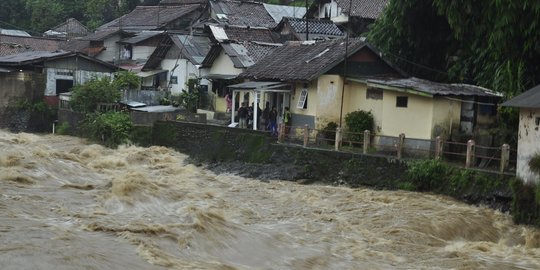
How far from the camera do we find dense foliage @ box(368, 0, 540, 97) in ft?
74.9

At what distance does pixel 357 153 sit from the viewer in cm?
2377

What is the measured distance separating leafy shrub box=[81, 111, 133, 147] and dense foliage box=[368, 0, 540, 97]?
1235 centimetres

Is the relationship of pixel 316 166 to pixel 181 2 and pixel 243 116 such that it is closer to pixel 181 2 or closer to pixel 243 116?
pixel 243 116

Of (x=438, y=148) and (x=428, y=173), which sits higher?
(x=438, y=148)

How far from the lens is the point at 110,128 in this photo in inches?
1296

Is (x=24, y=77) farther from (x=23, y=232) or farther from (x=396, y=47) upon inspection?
(x=23, y=232)

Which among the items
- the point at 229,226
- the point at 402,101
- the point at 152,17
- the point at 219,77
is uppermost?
the point at 152,17

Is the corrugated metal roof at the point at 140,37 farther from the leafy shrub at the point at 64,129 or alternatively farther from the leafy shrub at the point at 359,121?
the leafy shrub at the point at 359,121

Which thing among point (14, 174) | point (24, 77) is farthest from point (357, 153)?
point (24, 77)

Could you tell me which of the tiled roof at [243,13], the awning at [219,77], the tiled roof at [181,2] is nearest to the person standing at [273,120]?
the awning at [219,77]

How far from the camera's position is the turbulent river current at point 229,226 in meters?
13.4

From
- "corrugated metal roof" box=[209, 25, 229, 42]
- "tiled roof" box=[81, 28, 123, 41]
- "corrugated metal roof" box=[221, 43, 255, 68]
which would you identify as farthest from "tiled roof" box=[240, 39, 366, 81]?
"tiled roof" box=[81, 28, 123, 41]

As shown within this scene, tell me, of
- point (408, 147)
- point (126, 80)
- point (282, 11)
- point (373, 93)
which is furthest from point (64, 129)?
point (282, 11)

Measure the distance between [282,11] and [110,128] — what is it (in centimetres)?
2473
